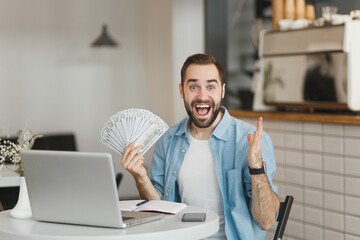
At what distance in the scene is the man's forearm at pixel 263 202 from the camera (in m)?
2.35

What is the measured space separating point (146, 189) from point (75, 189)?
62cm

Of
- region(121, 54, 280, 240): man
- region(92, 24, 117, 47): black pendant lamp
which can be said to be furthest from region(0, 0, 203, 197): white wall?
region(121, 54, 280, 240): man

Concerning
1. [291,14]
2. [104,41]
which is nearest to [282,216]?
[291,14]

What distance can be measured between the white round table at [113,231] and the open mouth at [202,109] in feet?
1.92

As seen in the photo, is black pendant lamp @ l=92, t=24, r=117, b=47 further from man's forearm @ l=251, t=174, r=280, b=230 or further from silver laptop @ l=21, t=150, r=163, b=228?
silver laptop @ l=21, t=150, r=163, b=228

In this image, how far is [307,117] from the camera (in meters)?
3.65

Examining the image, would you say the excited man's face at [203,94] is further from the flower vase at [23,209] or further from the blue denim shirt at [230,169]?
the flower vase at [23,209]

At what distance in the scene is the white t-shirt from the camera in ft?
8.34

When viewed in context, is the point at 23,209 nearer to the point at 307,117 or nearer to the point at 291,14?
the point at 307,117

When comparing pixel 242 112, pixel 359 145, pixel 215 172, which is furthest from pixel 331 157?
pixel 215 172

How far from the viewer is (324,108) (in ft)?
12.1

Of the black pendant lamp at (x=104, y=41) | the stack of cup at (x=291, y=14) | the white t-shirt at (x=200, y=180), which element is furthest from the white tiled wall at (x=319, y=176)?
the black pendant lamp at (x=104, y=41)

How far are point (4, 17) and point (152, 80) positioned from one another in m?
1.63

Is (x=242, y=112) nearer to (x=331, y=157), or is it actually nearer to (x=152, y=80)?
(x=331, y=157)
